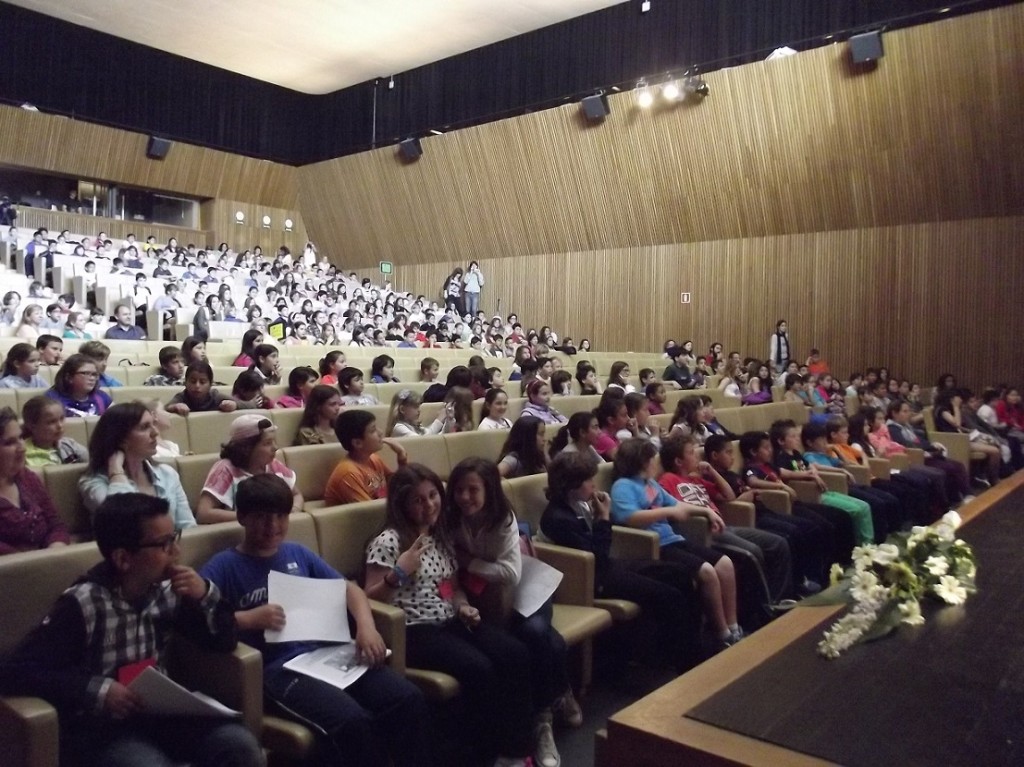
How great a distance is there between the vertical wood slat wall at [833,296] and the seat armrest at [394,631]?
9.88 meters

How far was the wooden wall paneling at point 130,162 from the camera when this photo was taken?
14.4m

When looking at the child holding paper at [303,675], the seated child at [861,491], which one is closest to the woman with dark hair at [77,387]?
the child holding paper at [303,675]

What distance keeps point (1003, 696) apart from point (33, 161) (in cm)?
1661

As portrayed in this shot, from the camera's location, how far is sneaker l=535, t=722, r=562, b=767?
2361mm

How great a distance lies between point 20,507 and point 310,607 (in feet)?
3.06

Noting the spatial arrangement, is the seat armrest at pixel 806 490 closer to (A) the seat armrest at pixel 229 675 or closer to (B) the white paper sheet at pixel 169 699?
(A) the seat armrest at pixel 229 675

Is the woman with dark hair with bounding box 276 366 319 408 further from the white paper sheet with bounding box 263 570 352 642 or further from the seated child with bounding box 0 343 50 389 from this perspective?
the white paper sheet with bounding box 263 570 352 642

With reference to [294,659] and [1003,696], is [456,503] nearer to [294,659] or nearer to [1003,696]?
[294,659]

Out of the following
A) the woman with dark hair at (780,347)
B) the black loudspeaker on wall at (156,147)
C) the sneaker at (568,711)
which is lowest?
the sneaker at (568,711)

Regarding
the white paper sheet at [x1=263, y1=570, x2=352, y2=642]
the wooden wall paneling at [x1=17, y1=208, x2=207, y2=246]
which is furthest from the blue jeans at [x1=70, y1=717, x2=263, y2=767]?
the wooden wall paneling at [x1=17, y1=208, x2=207, y2=246]

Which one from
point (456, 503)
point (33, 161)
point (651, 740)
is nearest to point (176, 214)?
point (33, 161)

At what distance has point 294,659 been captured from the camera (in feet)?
6.82

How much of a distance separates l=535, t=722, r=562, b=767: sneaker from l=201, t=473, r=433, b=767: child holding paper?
431 millimetres

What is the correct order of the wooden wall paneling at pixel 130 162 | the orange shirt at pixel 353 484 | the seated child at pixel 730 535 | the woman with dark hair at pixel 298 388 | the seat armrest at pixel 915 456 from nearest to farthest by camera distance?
the orange shirt at pixel 353 484, the seated child at pixel 730 535, the woman with dark hair at pixel 298 388, the seat armrest at pixel 915 456, the wooden wall paneling at pixel 130 162
